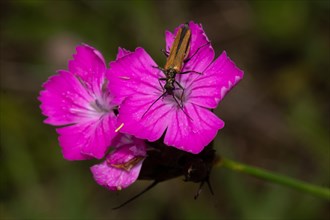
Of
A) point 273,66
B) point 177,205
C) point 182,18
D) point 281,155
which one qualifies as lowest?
point 177,205

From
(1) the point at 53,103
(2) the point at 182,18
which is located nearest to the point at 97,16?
(2) the point at 182,18

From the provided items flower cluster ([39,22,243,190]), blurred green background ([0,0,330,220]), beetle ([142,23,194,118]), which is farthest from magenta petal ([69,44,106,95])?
blurred green background ([0,0,330,220])

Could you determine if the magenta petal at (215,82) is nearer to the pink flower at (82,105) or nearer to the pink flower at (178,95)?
the pink flower at (178,95)

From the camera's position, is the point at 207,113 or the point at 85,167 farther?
the point at 85,167

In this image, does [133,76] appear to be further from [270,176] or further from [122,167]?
[270,176]

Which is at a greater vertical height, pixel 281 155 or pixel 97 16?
pixel 97 16

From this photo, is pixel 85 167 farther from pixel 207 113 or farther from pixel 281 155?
pixel 207 113
